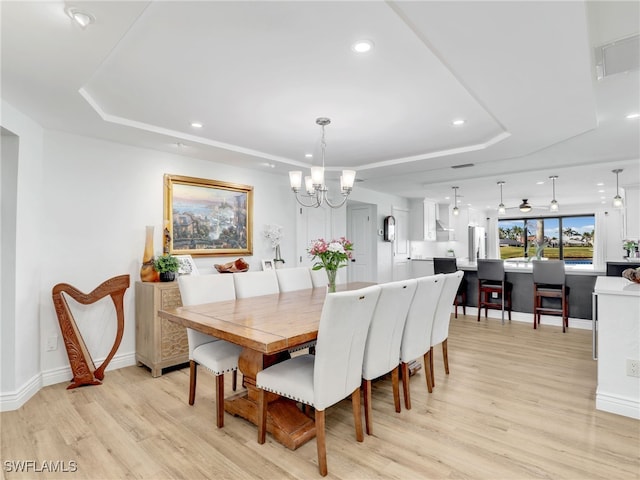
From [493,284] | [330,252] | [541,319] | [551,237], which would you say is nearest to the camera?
[330,252]

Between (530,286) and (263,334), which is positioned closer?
(263,334)

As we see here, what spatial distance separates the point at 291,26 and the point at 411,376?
9.96ft

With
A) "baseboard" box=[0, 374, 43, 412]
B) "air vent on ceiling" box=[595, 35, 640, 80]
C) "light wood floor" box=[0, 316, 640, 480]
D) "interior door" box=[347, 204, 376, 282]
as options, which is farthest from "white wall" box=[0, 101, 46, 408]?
"interior door" box=[347, 204, 376, 282]

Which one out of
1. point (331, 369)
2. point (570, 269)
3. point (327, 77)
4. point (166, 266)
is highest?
point (327, 77)

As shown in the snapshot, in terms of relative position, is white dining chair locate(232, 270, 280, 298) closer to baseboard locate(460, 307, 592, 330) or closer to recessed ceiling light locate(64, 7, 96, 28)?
recessed ceiling light locate(64, 7, 96, 28)

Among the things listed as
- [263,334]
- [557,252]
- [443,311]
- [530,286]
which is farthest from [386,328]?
[557,252]

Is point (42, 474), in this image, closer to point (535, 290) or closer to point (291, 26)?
point (291, 26)

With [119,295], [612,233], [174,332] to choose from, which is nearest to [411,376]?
[174,332]

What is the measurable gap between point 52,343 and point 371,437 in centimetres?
294

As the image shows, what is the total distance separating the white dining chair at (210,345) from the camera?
2.39 meters

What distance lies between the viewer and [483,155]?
13.9ft

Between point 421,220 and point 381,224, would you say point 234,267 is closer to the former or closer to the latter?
point 381,224

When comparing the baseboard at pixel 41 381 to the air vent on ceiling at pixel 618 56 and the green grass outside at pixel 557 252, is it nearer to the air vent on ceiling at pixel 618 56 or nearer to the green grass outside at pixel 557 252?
the air vent on ceiling at pixel 618 56

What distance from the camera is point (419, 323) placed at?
2701 millimetres
